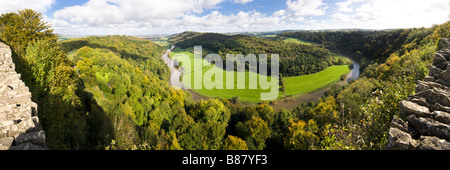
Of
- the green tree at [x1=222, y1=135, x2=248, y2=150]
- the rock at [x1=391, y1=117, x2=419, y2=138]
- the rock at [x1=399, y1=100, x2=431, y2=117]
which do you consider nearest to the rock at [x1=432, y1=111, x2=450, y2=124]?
the rock at [x1=399, y1=100, x2=431, y2=117]

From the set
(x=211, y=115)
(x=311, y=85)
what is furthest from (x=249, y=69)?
(x=211, y=115)

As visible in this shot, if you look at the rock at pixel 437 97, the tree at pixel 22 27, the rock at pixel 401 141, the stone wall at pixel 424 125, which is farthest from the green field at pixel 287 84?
the rock at pixel 401 141

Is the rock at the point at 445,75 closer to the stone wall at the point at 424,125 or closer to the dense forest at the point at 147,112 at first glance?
the dense forest at the point at 147,112

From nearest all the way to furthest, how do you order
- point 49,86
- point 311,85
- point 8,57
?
point 8,57 < point 49,86 < point 311,85

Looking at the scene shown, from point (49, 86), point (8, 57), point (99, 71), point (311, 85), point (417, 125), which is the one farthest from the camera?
point (311, 85)

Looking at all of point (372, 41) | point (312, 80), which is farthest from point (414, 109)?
point (372, 41)

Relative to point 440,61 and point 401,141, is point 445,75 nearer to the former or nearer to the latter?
point 440,61

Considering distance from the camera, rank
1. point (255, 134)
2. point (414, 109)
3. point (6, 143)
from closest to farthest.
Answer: point (6, 143)
point (414, 109)
point (255, 134)

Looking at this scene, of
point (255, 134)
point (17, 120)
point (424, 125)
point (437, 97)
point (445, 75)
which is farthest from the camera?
point (255, 134)
